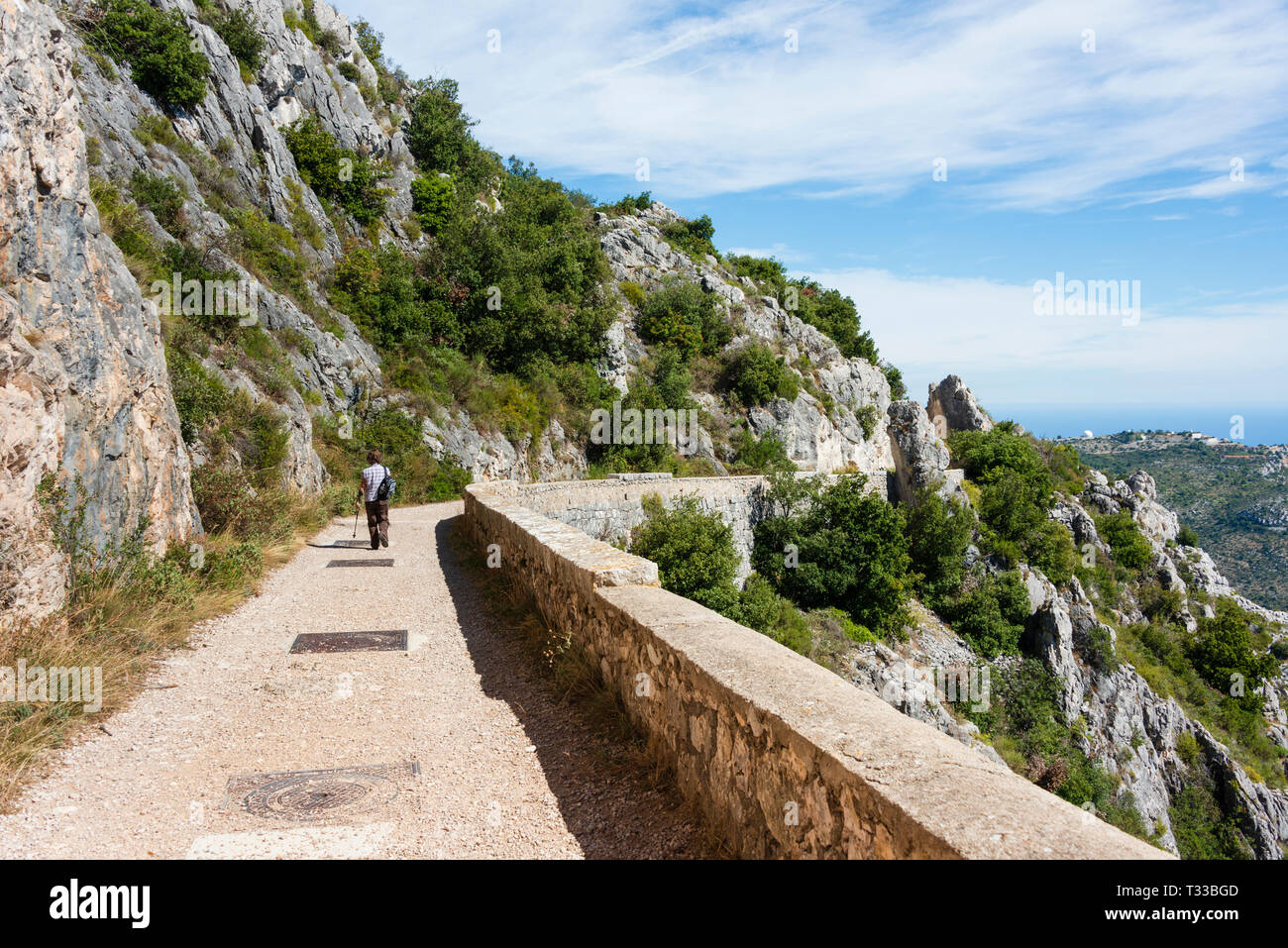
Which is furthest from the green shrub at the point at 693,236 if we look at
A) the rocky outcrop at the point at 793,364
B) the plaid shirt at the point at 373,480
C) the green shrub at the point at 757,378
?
the plaid shirt at the point at 373,480

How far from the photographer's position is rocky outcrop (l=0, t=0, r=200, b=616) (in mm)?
4836

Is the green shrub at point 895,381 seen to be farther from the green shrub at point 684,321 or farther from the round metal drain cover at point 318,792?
the round metal drain cover at point 318,792

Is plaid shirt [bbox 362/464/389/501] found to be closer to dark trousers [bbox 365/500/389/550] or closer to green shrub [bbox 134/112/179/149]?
dark trousers [bbox 365/500/389/550]

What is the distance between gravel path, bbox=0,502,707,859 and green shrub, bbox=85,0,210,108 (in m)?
20.8

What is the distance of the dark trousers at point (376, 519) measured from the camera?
11312 mm

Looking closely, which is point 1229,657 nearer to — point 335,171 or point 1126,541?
point 1126,541

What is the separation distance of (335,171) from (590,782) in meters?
28.6

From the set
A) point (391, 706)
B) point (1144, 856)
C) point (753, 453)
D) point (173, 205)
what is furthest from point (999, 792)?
point (753, 453)

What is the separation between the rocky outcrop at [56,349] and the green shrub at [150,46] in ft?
56.6

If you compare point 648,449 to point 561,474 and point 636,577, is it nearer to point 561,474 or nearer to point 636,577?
point 561,474

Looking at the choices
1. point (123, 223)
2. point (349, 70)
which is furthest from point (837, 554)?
point (349, 70)

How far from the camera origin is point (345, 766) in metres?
4.07

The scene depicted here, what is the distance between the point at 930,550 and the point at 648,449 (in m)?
12.3

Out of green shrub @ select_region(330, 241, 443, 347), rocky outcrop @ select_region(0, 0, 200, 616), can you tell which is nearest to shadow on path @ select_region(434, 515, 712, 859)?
rocky outcrop @ select_region(0, 0, 200, 616)
